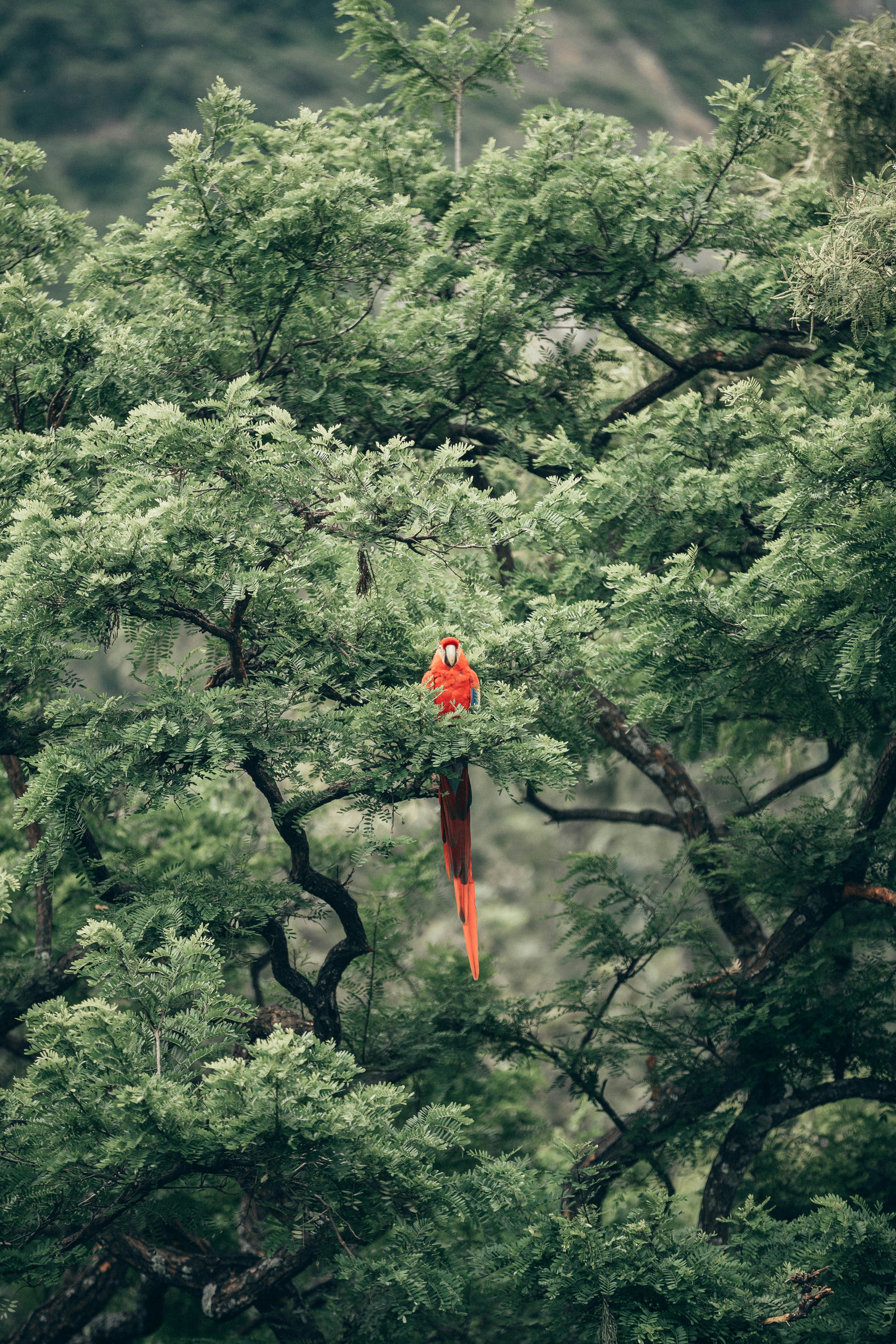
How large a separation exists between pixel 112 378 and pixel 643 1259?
15.6 ft

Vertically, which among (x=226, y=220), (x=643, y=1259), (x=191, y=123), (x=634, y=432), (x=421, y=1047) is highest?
(x=191, y=123)

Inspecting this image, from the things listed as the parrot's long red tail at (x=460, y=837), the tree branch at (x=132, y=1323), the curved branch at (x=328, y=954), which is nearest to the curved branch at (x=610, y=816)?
the curved branch at (x=328, y=954)

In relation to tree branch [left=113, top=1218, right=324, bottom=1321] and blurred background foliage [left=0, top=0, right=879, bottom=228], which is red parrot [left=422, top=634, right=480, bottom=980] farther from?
blurred background foliage [left=0, top=0, right=879, bottom=228]

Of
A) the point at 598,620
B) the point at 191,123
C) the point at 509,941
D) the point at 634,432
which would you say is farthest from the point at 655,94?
the point at 598,620

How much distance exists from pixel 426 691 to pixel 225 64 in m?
21.3

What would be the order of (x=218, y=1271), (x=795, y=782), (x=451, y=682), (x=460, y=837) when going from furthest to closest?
1. (x=795, y=782)
2. (x=218, y=1271)
3. (x=460, y=837)
4. (x=451, y=682)

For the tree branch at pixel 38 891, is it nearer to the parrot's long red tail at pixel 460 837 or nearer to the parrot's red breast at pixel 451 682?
the parrot's long red tail at pixel 460 837

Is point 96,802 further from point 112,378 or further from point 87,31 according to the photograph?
point 87,31

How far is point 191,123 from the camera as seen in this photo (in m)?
21.1

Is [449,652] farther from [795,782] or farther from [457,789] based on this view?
[795,782]

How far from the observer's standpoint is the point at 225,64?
828 inches

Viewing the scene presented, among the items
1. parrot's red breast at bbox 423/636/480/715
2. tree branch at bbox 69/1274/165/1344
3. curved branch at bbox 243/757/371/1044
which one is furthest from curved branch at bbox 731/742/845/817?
tree branch at bbox 69/1274/165/1344

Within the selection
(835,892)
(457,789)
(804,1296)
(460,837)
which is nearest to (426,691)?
(457,789)

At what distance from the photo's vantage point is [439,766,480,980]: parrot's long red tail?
4.74m
